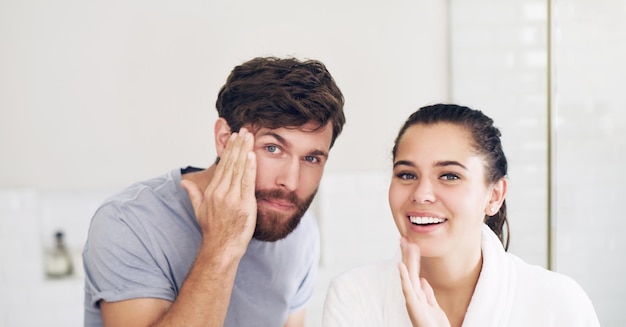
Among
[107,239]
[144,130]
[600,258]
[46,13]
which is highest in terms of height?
[46,13]

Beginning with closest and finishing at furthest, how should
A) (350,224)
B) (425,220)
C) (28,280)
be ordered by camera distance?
(425,220), (28,280), (350,224)

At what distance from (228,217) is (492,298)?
1.88ft

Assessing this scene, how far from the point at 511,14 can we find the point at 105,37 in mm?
1567

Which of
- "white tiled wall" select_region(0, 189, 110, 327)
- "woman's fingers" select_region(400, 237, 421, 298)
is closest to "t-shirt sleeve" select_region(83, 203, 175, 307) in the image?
"woman's fingers" select_region(400, 237, 421, 298)

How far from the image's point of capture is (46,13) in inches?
105

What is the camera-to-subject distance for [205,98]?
9.15ft

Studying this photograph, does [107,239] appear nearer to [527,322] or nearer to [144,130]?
[527,322]

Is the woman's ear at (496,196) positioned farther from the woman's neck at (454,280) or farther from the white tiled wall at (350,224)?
the white tiled wall at (350,224)

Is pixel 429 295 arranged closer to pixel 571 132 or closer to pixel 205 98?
pixel 571 132

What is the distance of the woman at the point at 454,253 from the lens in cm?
136

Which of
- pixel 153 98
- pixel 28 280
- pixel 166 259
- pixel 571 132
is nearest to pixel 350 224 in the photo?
pixel 153 98

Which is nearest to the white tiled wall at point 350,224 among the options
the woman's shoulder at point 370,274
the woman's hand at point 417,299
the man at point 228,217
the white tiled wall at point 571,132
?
the white tiled wall at point 571,132

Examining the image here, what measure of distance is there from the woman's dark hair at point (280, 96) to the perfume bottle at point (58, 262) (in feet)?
4.52

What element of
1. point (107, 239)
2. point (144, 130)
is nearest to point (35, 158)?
point (144, 130)
